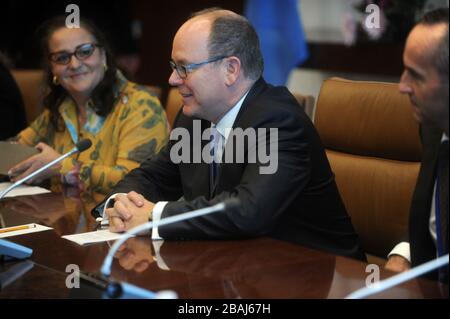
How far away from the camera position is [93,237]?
204 cm

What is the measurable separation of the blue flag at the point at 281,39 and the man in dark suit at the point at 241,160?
2.59 metres

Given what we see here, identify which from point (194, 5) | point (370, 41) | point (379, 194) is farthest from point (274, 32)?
point (379, 194)

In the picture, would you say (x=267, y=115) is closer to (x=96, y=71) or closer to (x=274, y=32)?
(x=96, y=71)

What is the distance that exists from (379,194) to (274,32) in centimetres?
271

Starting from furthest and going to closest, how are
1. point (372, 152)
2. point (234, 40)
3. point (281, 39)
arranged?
1. point (281, 39)
2. point (372, 152)
3. point (234, 40)

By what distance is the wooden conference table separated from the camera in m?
1.59

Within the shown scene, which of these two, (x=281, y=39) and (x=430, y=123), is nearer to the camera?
(x=430, y=123)

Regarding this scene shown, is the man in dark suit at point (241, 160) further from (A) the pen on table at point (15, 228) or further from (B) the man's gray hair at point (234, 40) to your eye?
(A) the pen on table at point (15, 228)

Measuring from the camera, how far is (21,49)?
7.09 meters

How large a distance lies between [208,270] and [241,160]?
1.65ft

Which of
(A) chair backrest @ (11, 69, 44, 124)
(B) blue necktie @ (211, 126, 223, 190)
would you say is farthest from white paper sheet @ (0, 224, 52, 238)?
(A) chair backrest @ (11, 69, 44, 124)

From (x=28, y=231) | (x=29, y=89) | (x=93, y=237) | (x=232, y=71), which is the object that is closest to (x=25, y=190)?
(x=28, y=231)

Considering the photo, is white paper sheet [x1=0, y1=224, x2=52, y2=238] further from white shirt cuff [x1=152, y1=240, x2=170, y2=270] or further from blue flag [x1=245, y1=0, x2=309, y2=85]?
blue flag [x1=245, y1=0, x2=309, y2=85]

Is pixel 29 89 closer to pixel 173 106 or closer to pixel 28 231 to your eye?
pixel 173 106
